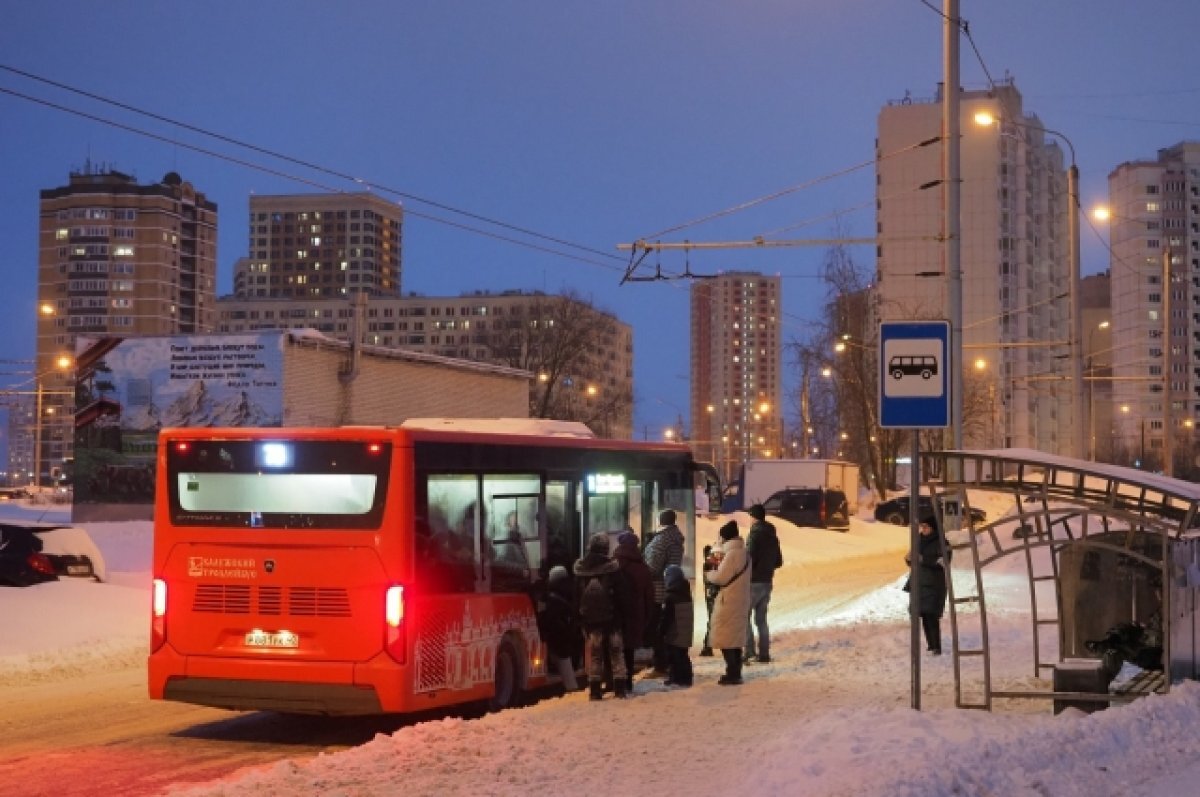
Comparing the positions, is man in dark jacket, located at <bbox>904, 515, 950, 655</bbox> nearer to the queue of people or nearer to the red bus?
the queue of people

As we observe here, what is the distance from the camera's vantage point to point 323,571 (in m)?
11.5

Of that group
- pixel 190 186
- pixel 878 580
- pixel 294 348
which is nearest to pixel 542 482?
pixel 878 580

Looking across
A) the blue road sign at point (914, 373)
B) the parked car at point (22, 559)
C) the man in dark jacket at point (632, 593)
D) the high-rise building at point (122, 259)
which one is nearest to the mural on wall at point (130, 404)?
the parked car at point (22, 559)

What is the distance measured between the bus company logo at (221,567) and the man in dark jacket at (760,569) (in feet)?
21.3

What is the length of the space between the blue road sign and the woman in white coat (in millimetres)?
4295

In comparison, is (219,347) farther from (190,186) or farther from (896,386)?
(190,186)

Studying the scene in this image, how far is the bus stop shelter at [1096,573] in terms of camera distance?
36.3ft

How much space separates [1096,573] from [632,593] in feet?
14.4

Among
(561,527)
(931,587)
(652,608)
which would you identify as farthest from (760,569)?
(561,527)

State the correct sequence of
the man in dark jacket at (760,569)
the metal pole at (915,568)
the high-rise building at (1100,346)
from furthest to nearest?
the high-rise building at (1100,346)
the man in dark jacket at (760,569)
the metal pole at (915,568)

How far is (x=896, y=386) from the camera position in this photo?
33.5 feet

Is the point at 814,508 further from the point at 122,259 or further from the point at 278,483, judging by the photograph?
the point at 122,259

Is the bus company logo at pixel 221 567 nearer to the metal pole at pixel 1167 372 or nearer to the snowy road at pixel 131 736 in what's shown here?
the snowy road at pixel 131 736

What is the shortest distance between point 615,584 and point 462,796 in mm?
5200
